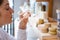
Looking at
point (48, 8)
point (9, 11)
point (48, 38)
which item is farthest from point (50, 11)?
point (9, 11)

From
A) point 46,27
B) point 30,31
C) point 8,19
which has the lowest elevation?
point 30,31

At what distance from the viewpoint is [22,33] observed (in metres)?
1.17

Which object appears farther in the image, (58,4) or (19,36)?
(58,4)

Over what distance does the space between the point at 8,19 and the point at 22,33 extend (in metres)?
0.31

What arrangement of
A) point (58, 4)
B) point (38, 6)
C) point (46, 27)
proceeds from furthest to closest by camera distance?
point (38, 6)
point (58, 4)
point (46, 27)

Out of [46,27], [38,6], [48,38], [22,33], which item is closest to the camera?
[22,33]

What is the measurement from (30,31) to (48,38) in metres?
0.70

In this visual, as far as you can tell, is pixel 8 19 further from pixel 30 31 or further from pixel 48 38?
pixel 30 31

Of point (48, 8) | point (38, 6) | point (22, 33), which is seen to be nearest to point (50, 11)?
point (48, 8)

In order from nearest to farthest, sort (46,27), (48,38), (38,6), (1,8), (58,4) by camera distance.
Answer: (1,8) → (48,38) → (46,27) → (58,4) → (38,6)

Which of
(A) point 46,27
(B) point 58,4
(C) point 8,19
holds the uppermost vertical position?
(B) point 58,4

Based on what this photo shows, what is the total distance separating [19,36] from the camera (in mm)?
1173

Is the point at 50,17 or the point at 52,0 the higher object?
the point at 52,0

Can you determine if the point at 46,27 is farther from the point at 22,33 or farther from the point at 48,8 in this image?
the point at 48,8
